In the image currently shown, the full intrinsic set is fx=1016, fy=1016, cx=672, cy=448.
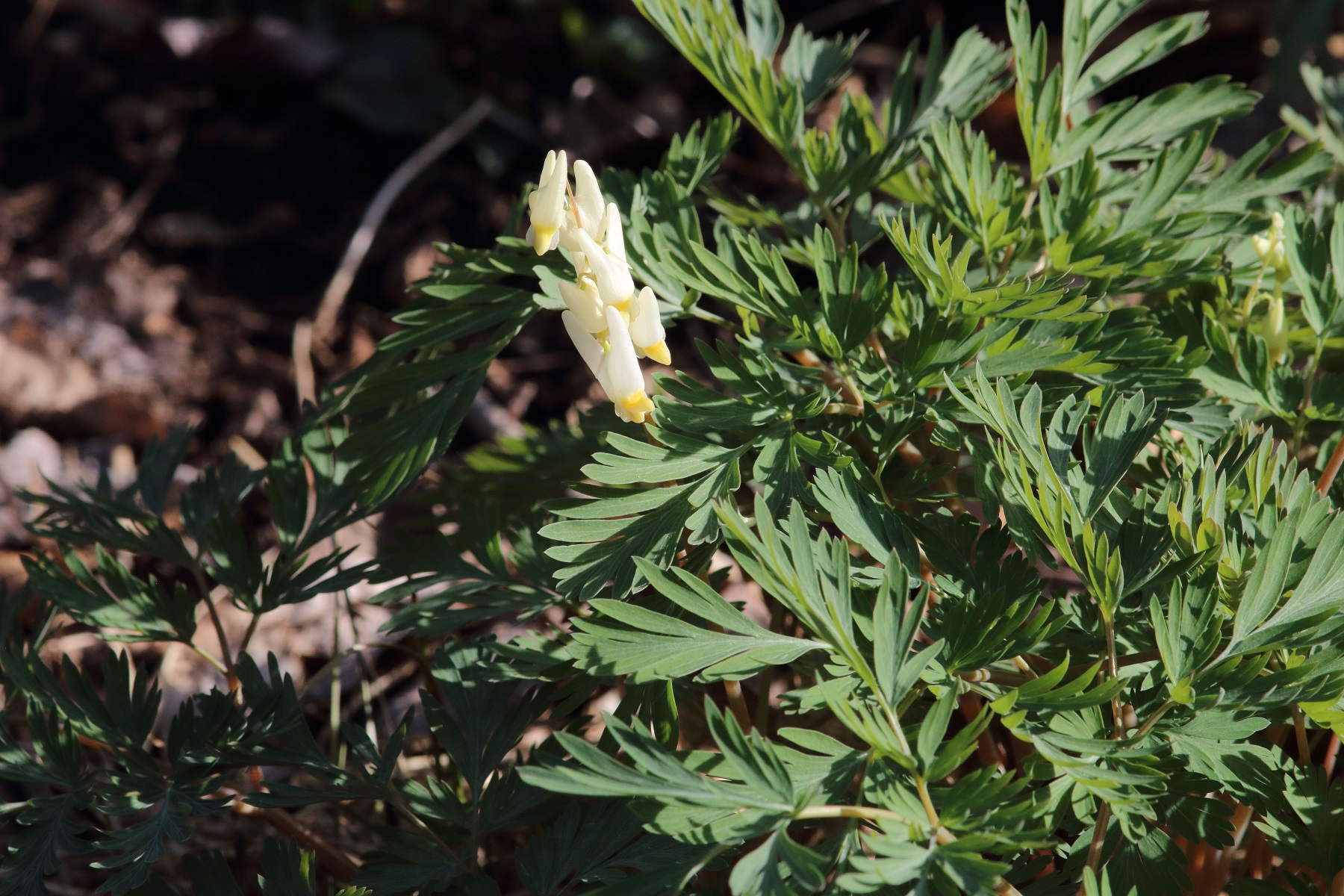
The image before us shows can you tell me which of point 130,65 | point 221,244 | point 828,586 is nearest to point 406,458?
point 828,586

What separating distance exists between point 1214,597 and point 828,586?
0.36 metres

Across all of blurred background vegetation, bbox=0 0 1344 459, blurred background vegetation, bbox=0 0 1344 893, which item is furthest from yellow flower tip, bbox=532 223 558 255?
blurred background vegetation, bbox=0 0 1344 459

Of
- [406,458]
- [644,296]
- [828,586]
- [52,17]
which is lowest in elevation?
[828,586]

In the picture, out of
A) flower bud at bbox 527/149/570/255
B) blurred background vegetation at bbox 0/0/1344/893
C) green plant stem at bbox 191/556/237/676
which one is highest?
blurred background vegetation at bbox 0/0/1344/893

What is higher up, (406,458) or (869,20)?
(869,20)

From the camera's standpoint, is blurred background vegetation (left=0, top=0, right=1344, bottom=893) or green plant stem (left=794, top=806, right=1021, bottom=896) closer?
green plant stem (left=794, top=806, right=1021, bottom=896)

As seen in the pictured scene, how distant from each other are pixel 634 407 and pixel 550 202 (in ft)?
0.75

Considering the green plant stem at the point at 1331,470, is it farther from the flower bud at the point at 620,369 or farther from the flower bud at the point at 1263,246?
the flower bud at the point at 620,369

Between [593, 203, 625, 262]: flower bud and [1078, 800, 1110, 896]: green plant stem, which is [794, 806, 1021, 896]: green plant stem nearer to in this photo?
[1078, 800, 1110, 896]: green plant stem

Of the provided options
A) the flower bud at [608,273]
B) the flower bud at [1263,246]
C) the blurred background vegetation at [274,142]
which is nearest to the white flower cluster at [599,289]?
the flower bud at [608,273]

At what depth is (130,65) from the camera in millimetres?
3580

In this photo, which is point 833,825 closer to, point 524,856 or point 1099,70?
point 524,856

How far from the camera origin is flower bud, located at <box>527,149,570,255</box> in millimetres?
1046

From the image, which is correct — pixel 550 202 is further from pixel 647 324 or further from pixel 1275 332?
pixel 1275 332
